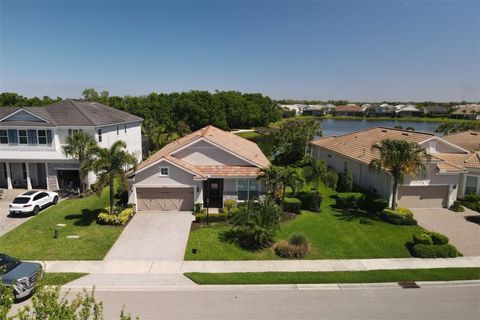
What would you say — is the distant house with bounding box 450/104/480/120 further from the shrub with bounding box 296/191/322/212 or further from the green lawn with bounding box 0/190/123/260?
the green lawn with bounding box 0/190/123/260

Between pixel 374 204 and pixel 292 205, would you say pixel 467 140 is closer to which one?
pixel 374 204

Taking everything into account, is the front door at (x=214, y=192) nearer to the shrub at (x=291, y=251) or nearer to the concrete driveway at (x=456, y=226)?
the shrub at (x=291, y=251)

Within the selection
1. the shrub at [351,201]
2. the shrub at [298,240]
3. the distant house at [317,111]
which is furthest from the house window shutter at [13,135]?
the distant house at [317,111]

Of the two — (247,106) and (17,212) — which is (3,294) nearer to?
(17,212)

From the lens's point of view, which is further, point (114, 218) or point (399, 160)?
point (399, 160)

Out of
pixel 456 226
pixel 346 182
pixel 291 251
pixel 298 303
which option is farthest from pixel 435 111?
pixel 298 303

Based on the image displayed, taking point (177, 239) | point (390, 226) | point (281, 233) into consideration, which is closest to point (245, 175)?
point (281, 233)

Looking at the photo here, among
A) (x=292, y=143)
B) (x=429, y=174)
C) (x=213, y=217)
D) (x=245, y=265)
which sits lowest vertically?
(x=245, y=265)
